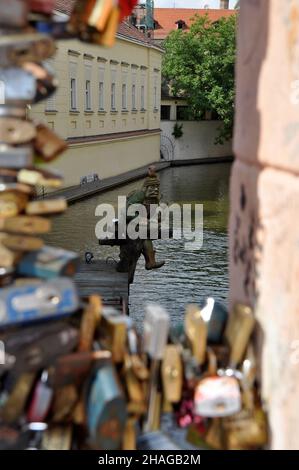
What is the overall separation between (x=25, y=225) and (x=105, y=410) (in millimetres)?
507

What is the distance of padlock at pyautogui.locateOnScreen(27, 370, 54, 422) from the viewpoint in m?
1.96

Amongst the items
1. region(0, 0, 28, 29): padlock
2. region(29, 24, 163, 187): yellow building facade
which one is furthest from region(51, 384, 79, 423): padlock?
region(29, 24, 163, 187): yellow building facade

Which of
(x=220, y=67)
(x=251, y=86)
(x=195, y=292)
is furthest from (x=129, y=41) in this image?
(x=251, y=86)

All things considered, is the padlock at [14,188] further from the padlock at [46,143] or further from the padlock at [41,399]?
the padlock at [41,399]

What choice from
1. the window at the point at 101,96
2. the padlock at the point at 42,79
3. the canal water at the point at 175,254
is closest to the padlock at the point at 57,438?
the padlock at the point at 42,79

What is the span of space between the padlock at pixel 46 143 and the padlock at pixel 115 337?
464 mm

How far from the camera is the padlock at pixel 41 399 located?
196cm

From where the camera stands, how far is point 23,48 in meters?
1.95

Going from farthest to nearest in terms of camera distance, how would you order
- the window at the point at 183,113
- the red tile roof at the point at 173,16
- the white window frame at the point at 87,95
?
the red tile roof at the point at 173,16 < the window at the point at 183,113 < the white window frame at the point at 87,95

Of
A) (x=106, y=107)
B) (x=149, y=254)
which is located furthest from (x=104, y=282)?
Answer: (x=106, y=107)

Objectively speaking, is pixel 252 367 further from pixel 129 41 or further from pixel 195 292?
pixel 129 41

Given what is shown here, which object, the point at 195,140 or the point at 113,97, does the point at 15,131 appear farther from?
the point at 195,140

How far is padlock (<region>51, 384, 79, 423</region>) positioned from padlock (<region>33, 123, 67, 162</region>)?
1.96ft

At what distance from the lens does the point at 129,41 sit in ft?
112
